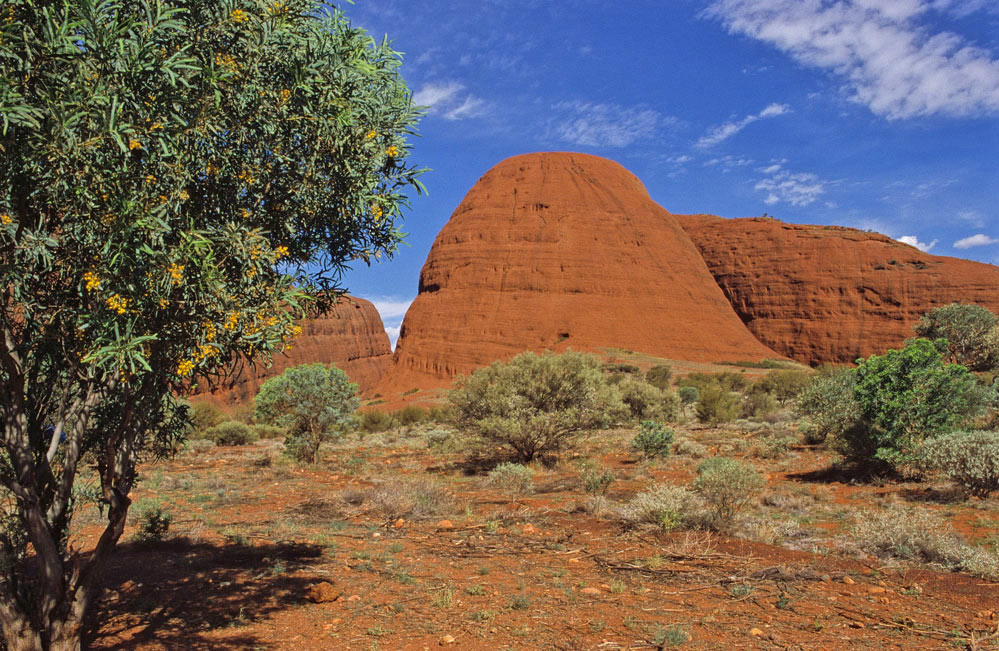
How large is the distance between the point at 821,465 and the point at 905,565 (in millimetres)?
8100

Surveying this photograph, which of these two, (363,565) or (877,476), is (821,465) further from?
(363,565)

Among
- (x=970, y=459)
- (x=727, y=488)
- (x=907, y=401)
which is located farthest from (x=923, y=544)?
(x=907, y=401)

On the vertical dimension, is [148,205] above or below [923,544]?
above

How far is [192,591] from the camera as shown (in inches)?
254

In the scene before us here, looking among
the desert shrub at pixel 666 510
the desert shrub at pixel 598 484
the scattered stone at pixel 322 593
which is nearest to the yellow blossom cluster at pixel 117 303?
the scattered stone at pixel 322 593

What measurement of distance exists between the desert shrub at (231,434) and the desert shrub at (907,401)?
20.6 meters

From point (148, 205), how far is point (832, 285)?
7574 centimetres

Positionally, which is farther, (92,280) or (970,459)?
(970,459)

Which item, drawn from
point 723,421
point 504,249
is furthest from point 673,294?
point 723,421

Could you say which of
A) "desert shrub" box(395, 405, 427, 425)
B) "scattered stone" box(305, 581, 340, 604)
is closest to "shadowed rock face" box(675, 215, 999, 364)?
"desert shrub" box(395, 405, 427, 425)

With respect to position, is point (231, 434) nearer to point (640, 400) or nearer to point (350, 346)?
point (640, 400)

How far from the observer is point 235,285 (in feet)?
12.6

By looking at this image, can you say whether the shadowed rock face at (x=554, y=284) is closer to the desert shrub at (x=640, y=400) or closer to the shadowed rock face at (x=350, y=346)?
the shadowed rock face at (x=350, y=346)

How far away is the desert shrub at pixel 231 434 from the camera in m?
23.8
